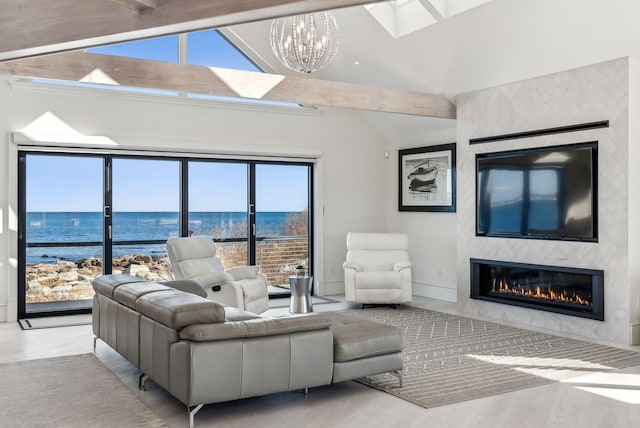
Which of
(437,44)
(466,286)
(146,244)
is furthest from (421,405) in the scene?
(146,244)

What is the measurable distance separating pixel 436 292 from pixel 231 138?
11.4 ft

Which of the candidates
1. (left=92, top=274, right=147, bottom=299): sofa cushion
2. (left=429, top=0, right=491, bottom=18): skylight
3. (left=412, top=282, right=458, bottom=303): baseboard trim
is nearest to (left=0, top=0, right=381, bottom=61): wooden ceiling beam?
(left=92, top=274, right=147, bottom=299): sofa cushion

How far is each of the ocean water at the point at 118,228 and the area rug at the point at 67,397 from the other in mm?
2415

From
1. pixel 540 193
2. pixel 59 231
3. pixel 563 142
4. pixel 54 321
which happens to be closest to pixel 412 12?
pixel 563 142

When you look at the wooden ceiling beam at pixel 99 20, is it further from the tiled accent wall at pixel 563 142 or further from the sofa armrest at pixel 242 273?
the tiled accent wall at pixel 563 142

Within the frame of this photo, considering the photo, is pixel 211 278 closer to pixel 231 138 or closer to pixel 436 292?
pixel 231 138

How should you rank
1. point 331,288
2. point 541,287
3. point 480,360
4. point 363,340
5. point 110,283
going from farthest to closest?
point 331,288 → point 541,287 → point 480,360 → point 110,283 → point 363,340

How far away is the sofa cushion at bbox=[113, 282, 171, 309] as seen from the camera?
14.0 ft

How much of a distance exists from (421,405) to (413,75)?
4.60 meters

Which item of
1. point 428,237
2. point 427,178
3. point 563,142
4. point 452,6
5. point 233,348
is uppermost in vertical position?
point 452,6

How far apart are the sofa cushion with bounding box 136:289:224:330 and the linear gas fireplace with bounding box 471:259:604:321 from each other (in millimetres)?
3919

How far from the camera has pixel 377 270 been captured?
779 cm

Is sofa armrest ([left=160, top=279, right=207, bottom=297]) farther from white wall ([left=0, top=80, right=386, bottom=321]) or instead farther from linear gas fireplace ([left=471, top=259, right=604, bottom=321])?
linear gas fireplace ([left=471, top=259, right=604, bottom=321])

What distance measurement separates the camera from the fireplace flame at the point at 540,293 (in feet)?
20.3
